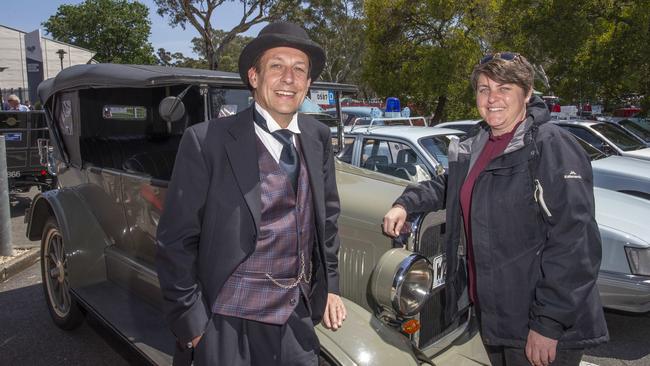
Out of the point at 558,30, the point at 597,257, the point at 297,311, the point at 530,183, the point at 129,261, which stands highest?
the point at 558,30

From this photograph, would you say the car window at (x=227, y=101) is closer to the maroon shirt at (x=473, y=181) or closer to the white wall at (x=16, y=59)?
the maroon shirt at (x=473, y=181)

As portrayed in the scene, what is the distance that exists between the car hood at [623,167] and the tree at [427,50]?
22.4ft

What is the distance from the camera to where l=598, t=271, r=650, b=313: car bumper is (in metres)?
3.87

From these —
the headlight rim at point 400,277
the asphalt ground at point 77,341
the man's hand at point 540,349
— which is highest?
the headlight rim at point 400,277

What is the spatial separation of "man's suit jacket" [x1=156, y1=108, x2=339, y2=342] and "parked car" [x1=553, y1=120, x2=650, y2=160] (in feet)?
24.8

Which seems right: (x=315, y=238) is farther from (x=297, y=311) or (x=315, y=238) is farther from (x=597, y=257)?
(x=597, y=257)

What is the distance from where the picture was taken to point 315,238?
6.42ft

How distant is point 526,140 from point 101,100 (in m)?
3.79

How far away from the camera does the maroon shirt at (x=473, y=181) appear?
2078mm

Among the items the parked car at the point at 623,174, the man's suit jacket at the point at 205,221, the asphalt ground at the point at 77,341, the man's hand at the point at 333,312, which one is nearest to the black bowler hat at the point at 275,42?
the man's suit jacket at the point at 205,221

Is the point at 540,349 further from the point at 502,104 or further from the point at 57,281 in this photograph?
the point at 57,281

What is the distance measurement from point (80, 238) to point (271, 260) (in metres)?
2.59

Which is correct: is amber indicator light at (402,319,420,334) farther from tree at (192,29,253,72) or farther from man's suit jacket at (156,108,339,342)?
tree at (192,29,253,72)

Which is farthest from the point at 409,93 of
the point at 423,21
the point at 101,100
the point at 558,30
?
the point at 101,100
